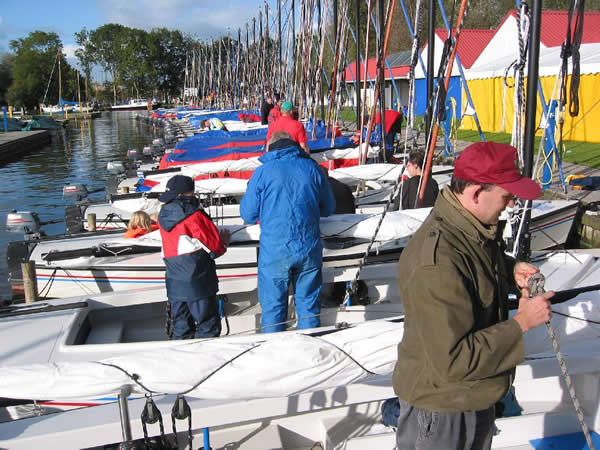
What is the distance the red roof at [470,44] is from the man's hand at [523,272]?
25843 mm

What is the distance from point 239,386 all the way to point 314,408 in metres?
0.85

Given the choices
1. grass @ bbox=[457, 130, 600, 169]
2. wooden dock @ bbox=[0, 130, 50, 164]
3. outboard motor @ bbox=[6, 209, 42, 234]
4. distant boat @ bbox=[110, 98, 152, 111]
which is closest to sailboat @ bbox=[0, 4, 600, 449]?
outboard motor @ bbox=[6, 209, 42, 234]

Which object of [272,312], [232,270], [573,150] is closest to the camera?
[272,312]

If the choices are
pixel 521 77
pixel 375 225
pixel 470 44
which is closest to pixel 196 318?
pixel 375 225

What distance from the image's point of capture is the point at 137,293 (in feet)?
17.3

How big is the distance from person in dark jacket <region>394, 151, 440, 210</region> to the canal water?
7446 mm

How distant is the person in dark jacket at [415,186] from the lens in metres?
6.30

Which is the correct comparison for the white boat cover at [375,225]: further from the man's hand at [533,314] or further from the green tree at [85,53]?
the green tree at [85,53]

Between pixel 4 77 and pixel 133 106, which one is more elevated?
pixel 4 77

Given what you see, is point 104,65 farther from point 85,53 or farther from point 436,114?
point 436,114

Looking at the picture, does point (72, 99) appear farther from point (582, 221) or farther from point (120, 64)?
point (582, 221)

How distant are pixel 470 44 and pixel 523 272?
2881 centimetres

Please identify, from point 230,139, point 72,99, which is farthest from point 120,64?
point 230,139

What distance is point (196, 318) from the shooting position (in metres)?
4.62
